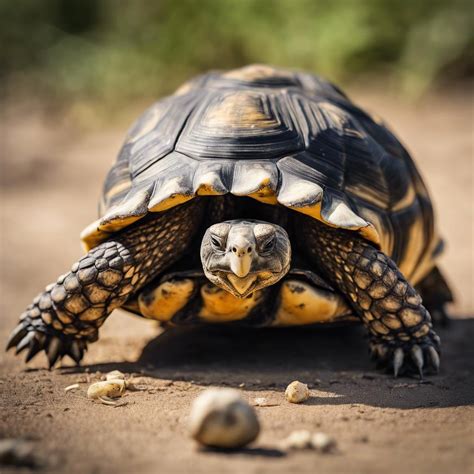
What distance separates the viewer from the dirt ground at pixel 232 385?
2.30 metres

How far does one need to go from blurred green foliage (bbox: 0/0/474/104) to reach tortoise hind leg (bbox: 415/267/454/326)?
5.68 metres

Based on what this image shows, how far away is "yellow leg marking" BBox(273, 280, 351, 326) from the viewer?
11.7ft

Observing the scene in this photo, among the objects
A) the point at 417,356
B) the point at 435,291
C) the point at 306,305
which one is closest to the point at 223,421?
the point at 306,305

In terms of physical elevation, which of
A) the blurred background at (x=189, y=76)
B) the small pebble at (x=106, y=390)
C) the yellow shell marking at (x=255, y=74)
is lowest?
the small pebble at (x=106, y=390)

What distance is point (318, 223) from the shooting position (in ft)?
12.0

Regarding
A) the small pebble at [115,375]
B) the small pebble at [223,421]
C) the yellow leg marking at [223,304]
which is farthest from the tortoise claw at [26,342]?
the small pebble at [223,421]

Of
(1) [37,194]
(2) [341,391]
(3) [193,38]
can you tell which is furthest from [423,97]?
(2) [341,391]

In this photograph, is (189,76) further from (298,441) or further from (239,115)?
(298,441)

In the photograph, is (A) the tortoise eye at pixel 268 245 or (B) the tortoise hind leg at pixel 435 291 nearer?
(A) the tortoise eye at pixel 268 245

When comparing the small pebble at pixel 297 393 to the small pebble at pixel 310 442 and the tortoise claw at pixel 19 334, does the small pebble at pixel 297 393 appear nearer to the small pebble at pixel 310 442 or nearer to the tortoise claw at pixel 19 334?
the small pebble at pixel 310 442

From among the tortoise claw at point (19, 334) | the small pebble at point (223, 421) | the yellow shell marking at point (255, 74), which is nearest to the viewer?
the small pebble at point (223, 421)

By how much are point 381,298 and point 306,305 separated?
36cm

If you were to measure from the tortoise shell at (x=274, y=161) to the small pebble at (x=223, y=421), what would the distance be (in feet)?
4.28

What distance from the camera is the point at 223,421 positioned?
89.4 inches
